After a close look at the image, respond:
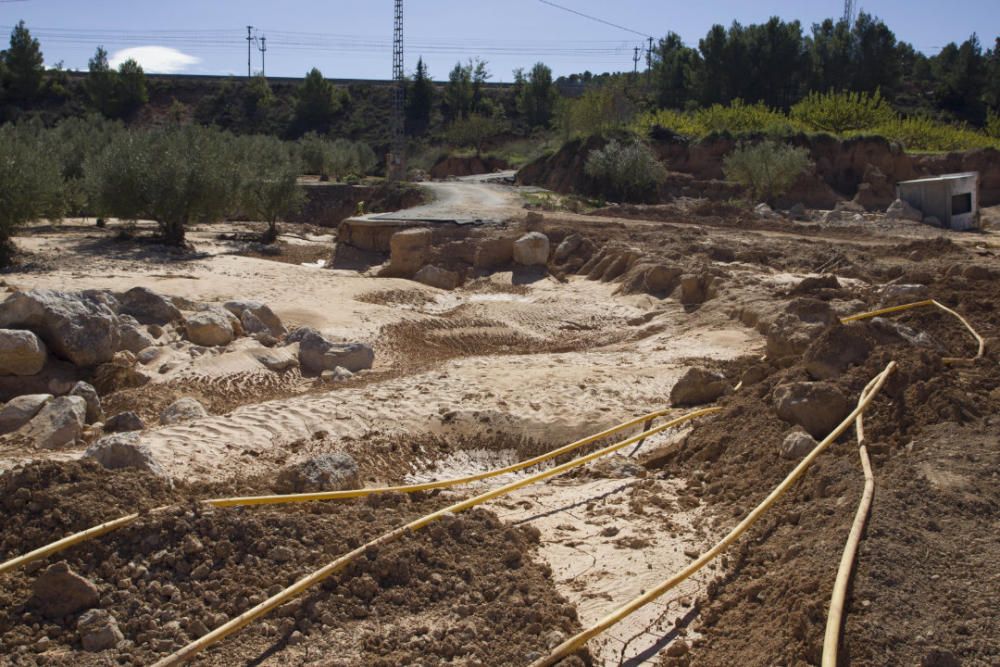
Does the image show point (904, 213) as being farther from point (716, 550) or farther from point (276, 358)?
point (716, 550)

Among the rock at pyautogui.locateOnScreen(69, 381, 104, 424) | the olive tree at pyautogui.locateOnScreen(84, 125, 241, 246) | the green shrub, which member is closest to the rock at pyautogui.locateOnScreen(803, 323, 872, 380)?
the rock at pyautogui.locateOnScreen(69, 381, 104, 424)

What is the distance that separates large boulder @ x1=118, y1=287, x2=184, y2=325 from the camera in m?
12.5

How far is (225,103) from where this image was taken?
210 ft

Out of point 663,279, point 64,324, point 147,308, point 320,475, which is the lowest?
point 320,475

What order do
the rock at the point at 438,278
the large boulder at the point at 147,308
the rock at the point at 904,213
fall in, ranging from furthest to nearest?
the rock at the point at 904,213, the rock at the point at 438,278, the large boulder at the point at 147,308

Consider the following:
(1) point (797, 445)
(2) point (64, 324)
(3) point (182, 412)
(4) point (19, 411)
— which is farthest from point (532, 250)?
(1) point (797, 445)

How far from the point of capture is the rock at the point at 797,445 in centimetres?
684

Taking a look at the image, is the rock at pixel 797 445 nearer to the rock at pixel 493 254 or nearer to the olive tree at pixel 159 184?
the rock at pixel 493 254

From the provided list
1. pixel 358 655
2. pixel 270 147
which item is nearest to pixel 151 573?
pixel 358 655

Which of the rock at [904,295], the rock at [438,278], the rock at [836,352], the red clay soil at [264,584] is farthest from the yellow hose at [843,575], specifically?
the rock at [438,278]

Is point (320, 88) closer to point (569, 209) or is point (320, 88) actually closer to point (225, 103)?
point (225, 103)

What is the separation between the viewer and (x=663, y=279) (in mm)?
16141

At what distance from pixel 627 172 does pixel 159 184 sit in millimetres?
15108

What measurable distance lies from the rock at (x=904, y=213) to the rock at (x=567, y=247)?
9.88 meters
